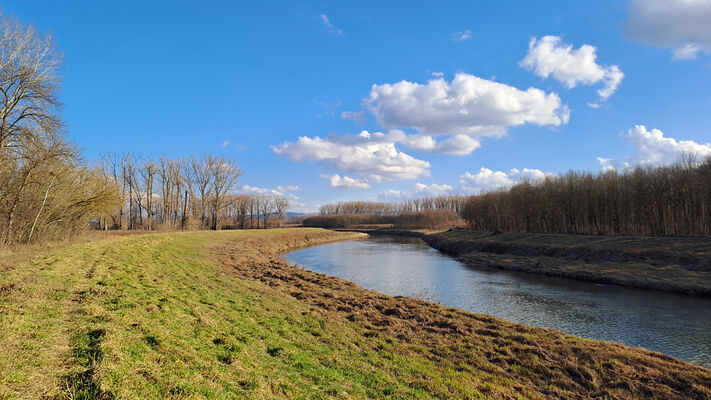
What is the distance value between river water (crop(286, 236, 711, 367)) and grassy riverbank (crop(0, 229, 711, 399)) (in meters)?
3.58

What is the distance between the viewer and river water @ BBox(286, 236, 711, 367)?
1352cm

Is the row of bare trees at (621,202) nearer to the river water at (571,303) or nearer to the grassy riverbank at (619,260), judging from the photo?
the grassy riverbank at (619,260)

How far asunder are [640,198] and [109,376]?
49.6 metres

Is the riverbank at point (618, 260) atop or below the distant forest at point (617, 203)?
below

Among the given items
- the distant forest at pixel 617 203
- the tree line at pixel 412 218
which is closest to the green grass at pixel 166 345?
the distant forest at pixel 617 203

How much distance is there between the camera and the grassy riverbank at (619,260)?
74.4 ft

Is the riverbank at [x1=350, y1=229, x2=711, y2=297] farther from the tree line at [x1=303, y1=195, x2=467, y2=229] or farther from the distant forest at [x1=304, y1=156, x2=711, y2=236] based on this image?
the tree line at [x1=303, y1=195, x2=467, y2=229]

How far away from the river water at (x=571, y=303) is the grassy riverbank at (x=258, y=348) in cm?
358

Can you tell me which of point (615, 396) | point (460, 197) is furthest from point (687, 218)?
point (460, 197)

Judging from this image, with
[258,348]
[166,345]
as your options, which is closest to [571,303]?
[258,348]

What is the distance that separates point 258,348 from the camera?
7.96 meters

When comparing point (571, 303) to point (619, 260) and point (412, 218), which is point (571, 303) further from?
point (412, 218)

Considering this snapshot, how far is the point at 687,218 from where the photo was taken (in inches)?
1308

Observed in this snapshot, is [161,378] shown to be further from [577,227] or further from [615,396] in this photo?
[577,227]
